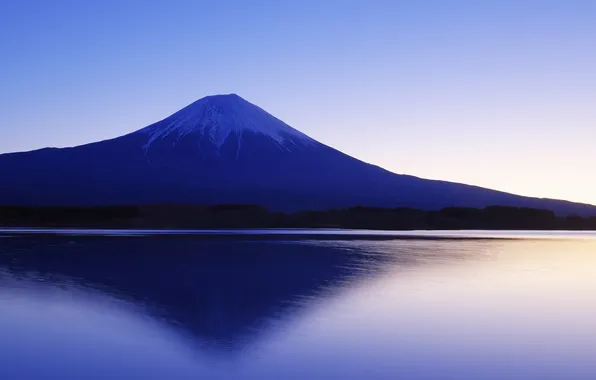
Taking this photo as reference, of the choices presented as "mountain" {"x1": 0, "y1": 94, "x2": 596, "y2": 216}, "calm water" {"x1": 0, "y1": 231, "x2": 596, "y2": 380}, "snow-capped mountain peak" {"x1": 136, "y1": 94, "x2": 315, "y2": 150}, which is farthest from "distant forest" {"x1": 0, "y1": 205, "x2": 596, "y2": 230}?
"calm water" {"x1": 0, "y1": 231, "x2": 596, "y2": 380}

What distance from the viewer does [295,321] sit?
11.0 metres

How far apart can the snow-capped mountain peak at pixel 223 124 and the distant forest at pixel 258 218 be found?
2725cm

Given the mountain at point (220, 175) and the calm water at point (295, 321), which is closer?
the calm water at point (295, 321)

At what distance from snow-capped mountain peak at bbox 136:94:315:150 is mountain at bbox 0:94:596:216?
0.19 metres

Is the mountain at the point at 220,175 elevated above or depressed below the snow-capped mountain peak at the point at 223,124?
below

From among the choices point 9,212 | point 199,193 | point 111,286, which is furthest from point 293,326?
point 199,193

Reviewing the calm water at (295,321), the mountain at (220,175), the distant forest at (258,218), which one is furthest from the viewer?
the mountain at (220,175)

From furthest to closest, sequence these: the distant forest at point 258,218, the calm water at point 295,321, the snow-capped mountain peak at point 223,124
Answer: the snow-capped mountain peak at point 223,124 < the distant forest at point 258,218 < the calm water at point 295,321

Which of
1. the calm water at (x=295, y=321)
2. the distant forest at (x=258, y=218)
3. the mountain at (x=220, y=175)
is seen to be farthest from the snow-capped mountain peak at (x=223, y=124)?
the calm water at (x=295, y=321)

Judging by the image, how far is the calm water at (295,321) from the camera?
806cm

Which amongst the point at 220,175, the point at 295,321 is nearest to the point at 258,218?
the point at 220,175

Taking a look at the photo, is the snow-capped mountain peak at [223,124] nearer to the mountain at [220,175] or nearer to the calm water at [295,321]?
the mountain at [220,175]

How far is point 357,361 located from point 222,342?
1920mm

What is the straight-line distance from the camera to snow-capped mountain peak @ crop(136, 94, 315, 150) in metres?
111
